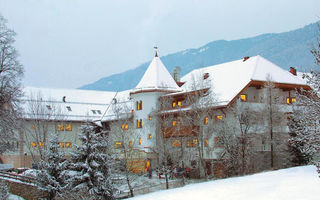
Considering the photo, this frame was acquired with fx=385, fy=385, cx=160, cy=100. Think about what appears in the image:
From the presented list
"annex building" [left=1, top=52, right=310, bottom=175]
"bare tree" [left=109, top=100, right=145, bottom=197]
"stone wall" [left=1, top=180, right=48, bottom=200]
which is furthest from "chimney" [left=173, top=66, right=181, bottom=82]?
"stone wall" [left=1, top=180, right=48, bottom=200]

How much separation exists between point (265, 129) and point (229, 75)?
10700mm

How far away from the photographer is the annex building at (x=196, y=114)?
37.3 m

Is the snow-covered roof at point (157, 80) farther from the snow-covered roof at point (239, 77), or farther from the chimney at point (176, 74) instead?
the snow-covered roof at point (239, 77)

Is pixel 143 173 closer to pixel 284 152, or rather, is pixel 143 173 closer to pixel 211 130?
pixel 211 130

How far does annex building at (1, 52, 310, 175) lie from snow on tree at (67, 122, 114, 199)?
682 centimetres

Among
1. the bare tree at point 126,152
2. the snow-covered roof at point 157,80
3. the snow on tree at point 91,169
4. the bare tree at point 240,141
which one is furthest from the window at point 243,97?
the snow on tree at point 91,169

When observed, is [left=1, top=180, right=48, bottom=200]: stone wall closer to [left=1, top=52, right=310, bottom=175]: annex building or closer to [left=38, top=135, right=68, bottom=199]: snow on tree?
[left=38, top=135, right=68, bottom=199]: snow on tree

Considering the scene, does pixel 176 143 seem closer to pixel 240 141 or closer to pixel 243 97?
pixel 240 141

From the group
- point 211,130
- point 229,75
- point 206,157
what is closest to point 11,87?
point 211,130

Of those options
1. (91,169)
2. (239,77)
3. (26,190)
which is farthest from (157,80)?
(91,169)

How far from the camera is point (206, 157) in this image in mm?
42281

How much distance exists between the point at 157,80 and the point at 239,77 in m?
12.7

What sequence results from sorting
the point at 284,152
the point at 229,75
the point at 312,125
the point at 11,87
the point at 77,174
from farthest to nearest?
the point at 229,75, the point at 284,152, the point at 11,87, the point at 77,174, the point at 312,125

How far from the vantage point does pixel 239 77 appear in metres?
44.1
